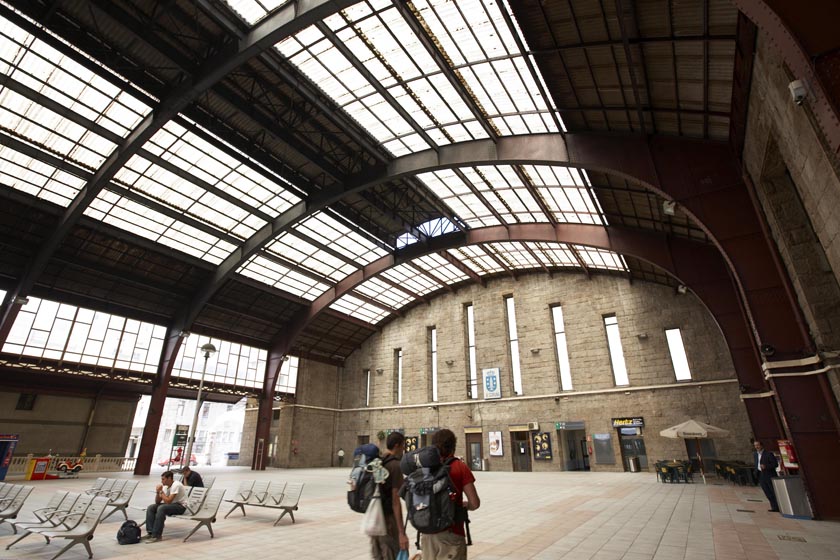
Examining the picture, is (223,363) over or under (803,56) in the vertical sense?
over

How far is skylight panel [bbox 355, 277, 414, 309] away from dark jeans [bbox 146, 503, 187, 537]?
25153mm

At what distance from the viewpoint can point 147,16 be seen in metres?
13.2

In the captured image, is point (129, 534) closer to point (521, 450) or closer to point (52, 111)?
point (52, 111)

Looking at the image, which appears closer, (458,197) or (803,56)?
(803,56)

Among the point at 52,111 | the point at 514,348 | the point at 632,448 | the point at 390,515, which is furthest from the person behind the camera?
the point at 514,348

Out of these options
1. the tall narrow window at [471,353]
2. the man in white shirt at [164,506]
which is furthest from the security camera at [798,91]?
the tall narrow window at [471,353]

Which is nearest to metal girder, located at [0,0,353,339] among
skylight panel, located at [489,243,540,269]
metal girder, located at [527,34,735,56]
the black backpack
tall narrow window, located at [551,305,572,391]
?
metal girder, located at [527,34,735,56]

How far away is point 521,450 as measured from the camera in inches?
1159

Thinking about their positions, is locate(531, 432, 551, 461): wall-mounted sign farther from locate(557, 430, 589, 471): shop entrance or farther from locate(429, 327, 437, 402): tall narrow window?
Answer: locate(429, 327, 437, 402): tall narrow window

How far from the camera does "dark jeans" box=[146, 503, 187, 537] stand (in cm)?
814

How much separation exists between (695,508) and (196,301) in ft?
92.2

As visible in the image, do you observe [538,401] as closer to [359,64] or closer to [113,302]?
[359,64]

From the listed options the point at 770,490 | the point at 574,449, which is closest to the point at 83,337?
the point at 574,449

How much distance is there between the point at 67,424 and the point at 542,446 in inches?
1230
